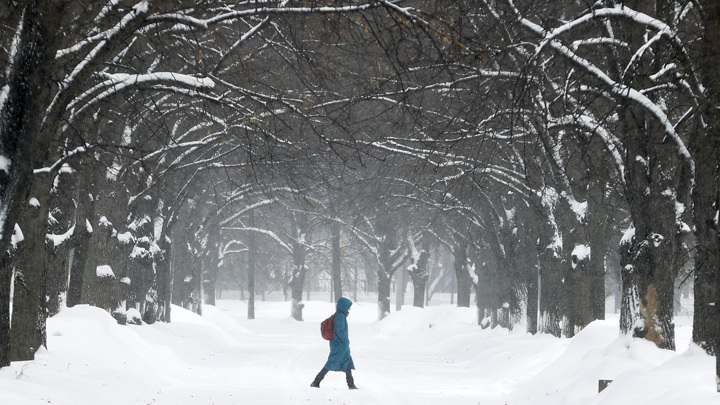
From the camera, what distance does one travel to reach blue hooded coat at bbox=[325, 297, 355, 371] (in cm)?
1479

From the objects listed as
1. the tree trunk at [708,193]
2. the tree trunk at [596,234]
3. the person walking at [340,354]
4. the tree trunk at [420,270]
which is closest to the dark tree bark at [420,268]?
the tree trunk at [420,270]

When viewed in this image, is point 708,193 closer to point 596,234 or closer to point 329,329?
point 329,329

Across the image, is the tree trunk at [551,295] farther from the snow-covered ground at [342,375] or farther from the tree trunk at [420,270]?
the tree trunk at [420,270]

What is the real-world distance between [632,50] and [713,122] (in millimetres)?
4083

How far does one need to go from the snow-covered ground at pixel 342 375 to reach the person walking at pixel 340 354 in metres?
0.31

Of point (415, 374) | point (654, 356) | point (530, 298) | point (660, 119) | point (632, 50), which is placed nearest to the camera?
point (660, 119)

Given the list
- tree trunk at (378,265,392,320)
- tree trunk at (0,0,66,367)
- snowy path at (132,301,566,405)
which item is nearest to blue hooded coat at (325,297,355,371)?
snowy path at (132,301,566,405)

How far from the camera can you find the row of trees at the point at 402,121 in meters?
8.99

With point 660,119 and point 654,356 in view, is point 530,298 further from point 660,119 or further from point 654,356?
point 660,119

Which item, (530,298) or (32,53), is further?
(530,298)

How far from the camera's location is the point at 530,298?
25281mm

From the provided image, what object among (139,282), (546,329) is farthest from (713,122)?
(139,282)

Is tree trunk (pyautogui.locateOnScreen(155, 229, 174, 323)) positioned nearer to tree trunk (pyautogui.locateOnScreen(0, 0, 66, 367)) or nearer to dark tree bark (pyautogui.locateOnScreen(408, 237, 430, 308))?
dark tree bark (pyautogui.locateOnScreen(408, 237, 430, 308))

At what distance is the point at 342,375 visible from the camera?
18609 mm
